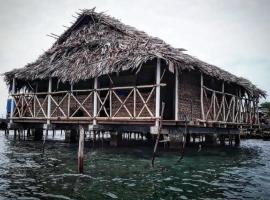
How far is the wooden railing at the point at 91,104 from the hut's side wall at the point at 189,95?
1341 millimetres

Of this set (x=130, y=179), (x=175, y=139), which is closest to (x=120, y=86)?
(x=175, y=139)

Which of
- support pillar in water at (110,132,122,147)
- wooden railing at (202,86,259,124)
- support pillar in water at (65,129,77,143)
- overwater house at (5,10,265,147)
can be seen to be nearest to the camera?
overwater house at (5,10,265,147)

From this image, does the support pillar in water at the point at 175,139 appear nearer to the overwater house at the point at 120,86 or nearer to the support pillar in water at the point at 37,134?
the overwater house at the point at 120,86

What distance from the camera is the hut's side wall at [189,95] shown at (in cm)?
1348

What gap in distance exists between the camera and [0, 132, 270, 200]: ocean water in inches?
253

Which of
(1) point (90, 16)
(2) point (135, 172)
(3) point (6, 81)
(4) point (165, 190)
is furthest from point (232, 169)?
(3) point (6, 81)

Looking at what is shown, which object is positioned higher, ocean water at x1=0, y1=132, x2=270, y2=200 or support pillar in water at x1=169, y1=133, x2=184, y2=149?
support pillar in water at x1=169, y1=133, x2=184, y2=149

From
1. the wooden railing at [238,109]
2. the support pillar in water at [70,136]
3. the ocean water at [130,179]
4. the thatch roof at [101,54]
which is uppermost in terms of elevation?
the thatch roof at [101,54]

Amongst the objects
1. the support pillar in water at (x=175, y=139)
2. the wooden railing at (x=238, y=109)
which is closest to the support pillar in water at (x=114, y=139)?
the support pillar in water at (x=175, y=139)

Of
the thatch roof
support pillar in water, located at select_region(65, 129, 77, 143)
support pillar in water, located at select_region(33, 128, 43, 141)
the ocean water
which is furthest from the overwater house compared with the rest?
support pillar in water, located at select_region(33, 128, 43, 141)

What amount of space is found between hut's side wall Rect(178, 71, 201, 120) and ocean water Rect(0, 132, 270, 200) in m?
2.95

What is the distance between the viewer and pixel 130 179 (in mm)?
7785

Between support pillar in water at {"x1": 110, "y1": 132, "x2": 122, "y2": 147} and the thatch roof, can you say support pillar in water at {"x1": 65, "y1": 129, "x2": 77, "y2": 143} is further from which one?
the thatch roof

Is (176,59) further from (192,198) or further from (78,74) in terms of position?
(192,198)
